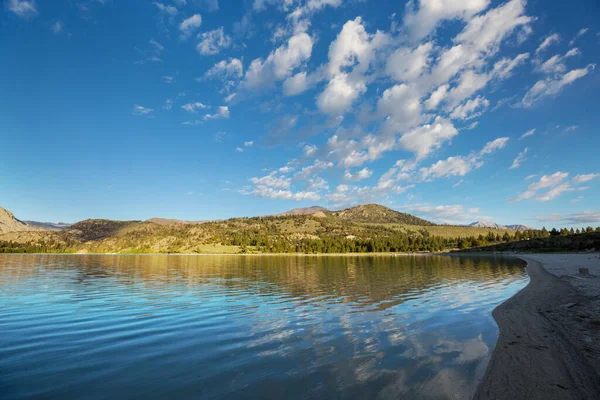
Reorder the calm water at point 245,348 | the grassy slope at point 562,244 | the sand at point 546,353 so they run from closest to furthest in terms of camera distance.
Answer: the sand at point 546,353, the calm water at point 245,348, the grassy slope at point 562,244

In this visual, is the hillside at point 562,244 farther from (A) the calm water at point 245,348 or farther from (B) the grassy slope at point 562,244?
(A) the calm water at point 245,348

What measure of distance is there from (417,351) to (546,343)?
6520mm

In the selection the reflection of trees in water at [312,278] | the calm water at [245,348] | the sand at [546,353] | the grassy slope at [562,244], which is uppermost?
the grassy slope at [562,244]

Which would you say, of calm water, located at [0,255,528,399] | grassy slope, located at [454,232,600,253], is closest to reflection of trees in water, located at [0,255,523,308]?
calm water, located at [0,255,528,399]

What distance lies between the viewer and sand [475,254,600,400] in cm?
1052

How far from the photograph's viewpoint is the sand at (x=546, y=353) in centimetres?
1052

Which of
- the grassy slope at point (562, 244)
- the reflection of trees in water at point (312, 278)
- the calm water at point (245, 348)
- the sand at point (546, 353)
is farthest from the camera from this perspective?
the grassy slope at point (562, 244)

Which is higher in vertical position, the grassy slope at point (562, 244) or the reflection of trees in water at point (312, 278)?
the grassy slope at point (562, 244)

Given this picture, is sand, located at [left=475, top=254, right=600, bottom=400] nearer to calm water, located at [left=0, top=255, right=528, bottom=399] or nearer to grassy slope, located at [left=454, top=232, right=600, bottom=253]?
calm water, located at [left=0, top=255, right=528, bottom=399]

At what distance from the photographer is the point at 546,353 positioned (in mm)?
13984

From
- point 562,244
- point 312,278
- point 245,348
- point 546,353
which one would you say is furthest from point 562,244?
point 245,348

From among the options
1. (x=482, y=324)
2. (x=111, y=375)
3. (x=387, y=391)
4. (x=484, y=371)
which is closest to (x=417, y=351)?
(x=484, y=371)

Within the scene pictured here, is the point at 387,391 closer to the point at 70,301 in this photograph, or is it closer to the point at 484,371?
the point at 484,371

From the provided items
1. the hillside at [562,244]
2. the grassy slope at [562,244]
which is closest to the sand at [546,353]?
the grassy slope at [562,244]
